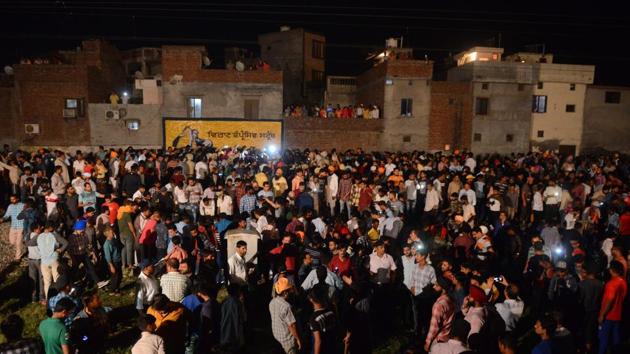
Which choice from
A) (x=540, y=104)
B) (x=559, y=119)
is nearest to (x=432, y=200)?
(x=540, y=104)

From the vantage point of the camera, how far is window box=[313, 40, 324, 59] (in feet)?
135

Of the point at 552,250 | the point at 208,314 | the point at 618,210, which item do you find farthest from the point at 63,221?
the point at 618,210

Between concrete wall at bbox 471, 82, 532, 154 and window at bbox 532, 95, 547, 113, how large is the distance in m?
0.97

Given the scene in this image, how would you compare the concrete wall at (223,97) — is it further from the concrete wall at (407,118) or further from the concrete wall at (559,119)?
the concrete wall at (559,119)

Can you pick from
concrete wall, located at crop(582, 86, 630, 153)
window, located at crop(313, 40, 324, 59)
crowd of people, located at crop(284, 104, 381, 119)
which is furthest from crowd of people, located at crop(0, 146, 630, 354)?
window, located at crop(313, 40, 324, 59)

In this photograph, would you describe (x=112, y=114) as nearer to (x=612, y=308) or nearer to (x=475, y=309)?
(x=475, y=309)

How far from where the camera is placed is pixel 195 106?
84.3ft

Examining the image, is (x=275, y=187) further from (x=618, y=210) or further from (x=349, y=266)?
(x=618, y=210)

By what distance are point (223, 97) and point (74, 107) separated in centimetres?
824

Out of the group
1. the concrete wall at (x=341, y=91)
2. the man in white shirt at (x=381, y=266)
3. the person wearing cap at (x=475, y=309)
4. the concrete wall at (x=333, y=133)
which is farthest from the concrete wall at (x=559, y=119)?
the person wearing cap at (x=475, y=309)

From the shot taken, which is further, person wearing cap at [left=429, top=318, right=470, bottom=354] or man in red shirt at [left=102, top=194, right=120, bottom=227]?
man in red shirt at [left=102, top=194, right=120, bottom=227]

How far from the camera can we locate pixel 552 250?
9695 mm

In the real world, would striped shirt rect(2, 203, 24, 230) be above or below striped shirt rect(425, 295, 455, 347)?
above

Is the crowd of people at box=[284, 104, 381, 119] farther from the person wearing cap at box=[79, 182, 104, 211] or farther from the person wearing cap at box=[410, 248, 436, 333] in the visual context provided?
the person wearing cap at box=[410, 248, 436, 333]
